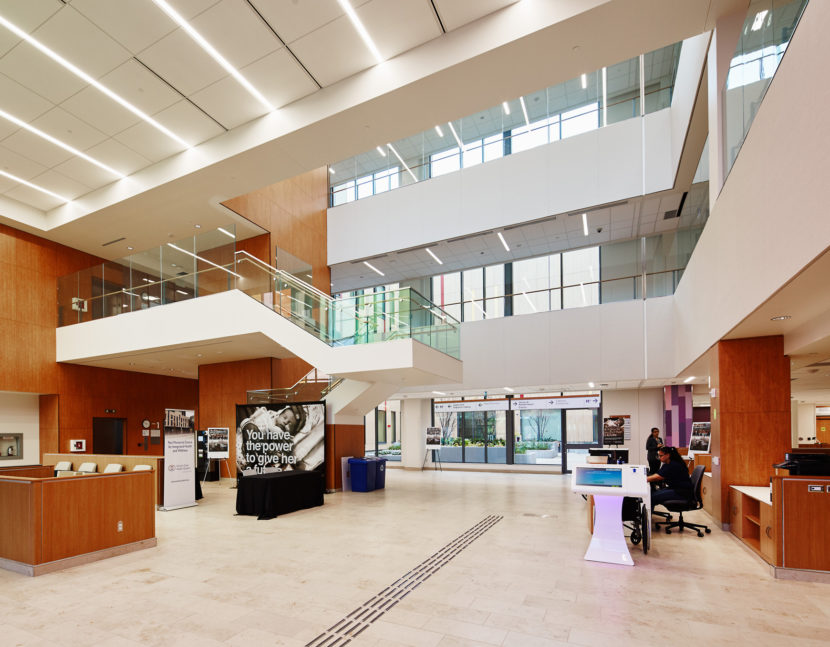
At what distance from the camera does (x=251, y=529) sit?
26.8ft

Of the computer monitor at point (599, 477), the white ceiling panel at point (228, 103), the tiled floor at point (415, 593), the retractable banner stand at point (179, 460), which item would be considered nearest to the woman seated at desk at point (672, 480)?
the tiled floor at point (415, 593)

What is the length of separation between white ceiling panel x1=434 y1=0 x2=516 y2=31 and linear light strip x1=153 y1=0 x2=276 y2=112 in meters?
3.18

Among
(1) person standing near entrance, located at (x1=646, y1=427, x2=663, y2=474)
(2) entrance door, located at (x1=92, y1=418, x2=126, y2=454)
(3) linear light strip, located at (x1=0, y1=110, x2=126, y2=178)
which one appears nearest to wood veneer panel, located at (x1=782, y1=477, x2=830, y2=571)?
Result: (1) person standing near entrance, located at (x1=646, y1=427, x2=663, y2=474)

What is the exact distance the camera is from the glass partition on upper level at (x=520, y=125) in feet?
42.4

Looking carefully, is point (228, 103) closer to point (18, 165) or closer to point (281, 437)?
point (18, 165)

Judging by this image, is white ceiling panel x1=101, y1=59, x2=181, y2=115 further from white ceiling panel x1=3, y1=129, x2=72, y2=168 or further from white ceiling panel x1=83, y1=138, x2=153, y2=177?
white ceiling panel x1=3, y1=129, x2=72, y2=168

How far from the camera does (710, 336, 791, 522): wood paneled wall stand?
7.46 metres

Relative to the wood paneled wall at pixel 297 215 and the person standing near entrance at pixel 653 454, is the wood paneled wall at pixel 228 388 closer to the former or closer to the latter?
the wood paneled wall at pixel 297 215

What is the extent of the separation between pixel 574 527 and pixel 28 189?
43.8 feet

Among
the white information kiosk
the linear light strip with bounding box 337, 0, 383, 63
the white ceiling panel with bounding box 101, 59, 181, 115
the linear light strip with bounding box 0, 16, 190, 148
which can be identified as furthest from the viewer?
the white ceiling panel with bounding box 101, 59, 181, 115

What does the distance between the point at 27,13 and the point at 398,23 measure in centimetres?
473

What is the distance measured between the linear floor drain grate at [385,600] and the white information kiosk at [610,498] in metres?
1.76

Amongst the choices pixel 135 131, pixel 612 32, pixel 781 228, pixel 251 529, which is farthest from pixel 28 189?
pixel 781 228

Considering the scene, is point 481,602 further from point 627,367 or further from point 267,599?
point 627,367
